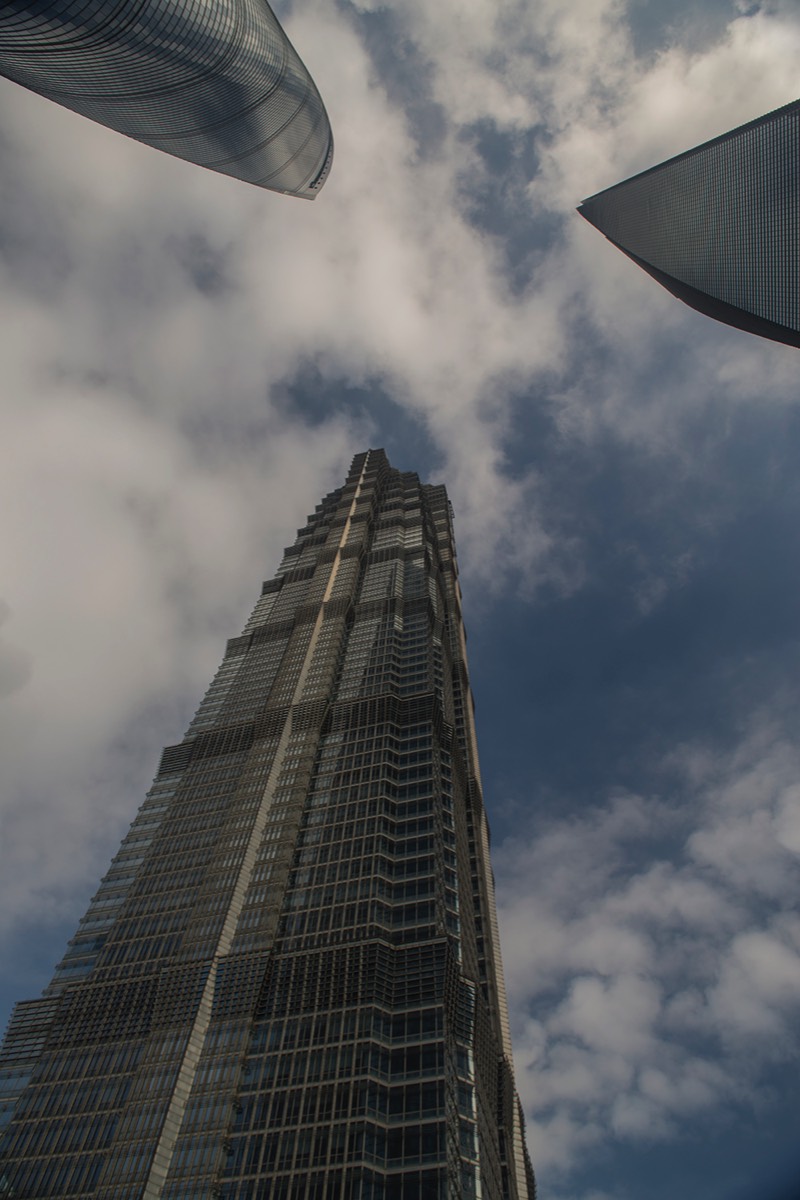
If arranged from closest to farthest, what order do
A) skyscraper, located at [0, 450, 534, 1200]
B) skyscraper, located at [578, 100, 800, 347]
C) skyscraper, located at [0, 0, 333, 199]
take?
1. skyscraper, located at [0, 0, 333, 199]
2. skyscraper, located at [0, 450, 534, 1200]
3. skyscraper, located at [578, 100, 800, 347]

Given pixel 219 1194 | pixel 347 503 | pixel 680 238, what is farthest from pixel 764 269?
pixel 219 1194

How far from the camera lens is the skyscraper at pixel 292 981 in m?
67.1

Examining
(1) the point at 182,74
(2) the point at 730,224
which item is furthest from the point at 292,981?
(2) the point at 730,224

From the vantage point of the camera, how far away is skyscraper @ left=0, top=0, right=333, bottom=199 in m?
66.4

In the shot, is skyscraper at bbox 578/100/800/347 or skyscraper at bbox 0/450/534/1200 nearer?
skyscraper at bbox 0/450/534/1200

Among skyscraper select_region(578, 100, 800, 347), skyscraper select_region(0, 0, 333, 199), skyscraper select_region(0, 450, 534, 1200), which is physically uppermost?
skyscraper select_region(578, 100, 800, 347)

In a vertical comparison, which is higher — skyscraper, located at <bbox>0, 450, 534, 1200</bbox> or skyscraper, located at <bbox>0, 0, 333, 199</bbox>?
skyscraper, located at <bbox>0, 0, 333, 199</bbox>

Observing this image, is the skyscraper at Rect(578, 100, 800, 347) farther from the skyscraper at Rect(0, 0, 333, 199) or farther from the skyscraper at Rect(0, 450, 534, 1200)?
the skyscraper at Rect(0, 450, 534, 1200)

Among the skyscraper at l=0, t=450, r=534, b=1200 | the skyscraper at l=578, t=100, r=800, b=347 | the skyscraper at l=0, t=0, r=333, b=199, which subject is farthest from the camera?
the skyscraper at l=578, t=100, r=800, b=347

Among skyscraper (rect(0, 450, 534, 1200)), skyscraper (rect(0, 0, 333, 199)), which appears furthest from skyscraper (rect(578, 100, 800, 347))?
skyscraper (rect(0, 450, 534, 1200))

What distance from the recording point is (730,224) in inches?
4673

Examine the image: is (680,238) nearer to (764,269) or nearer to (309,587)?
(764,269)

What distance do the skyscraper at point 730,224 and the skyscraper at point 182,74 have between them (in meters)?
61.0

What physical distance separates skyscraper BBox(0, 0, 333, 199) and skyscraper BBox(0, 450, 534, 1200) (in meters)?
76.5
